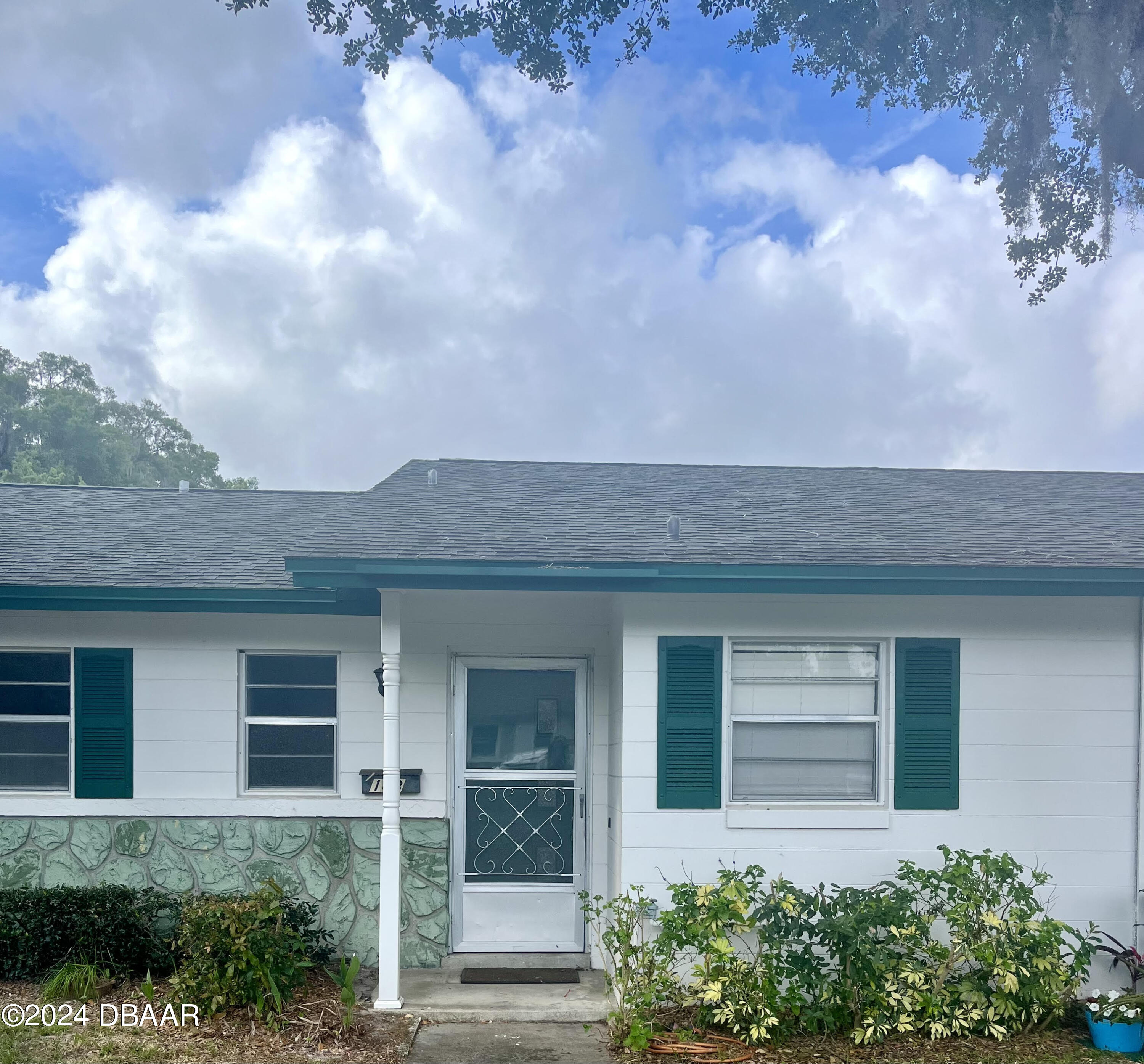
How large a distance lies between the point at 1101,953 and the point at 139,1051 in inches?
224

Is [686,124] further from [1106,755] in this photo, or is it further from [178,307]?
[178,307]

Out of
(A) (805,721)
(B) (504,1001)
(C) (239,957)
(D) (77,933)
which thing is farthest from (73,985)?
(A) (805,721)

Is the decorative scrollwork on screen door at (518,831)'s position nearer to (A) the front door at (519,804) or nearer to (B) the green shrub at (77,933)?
(A) the front door at (519,804)

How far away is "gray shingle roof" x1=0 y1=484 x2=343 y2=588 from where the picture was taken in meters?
6.92

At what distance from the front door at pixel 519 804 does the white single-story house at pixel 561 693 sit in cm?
2

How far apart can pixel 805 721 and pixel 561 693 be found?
1.89 metres

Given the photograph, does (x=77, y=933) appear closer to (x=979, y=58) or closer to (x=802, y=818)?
(x=802, y=818)

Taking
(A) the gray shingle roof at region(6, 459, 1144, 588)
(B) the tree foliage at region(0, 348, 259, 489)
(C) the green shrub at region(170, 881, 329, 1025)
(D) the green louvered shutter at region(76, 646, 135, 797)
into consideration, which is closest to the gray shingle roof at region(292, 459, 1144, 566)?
(A) the gray shingle roof at region(6, 459, 1144, 588)

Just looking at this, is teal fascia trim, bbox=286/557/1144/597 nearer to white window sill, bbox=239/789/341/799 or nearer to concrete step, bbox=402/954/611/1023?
white window sill, bbox=239/789/341/799

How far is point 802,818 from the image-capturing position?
5.82 meters

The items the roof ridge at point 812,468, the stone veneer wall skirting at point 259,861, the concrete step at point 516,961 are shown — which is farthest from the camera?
the roof ridge at point 812,468

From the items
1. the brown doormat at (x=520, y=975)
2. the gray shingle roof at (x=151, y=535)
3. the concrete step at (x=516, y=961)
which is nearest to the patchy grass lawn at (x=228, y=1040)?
the brown doormat at (x=520, y=975)

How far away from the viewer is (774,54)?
7.41 meters

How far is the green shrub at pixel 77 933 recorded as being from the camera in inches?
240
